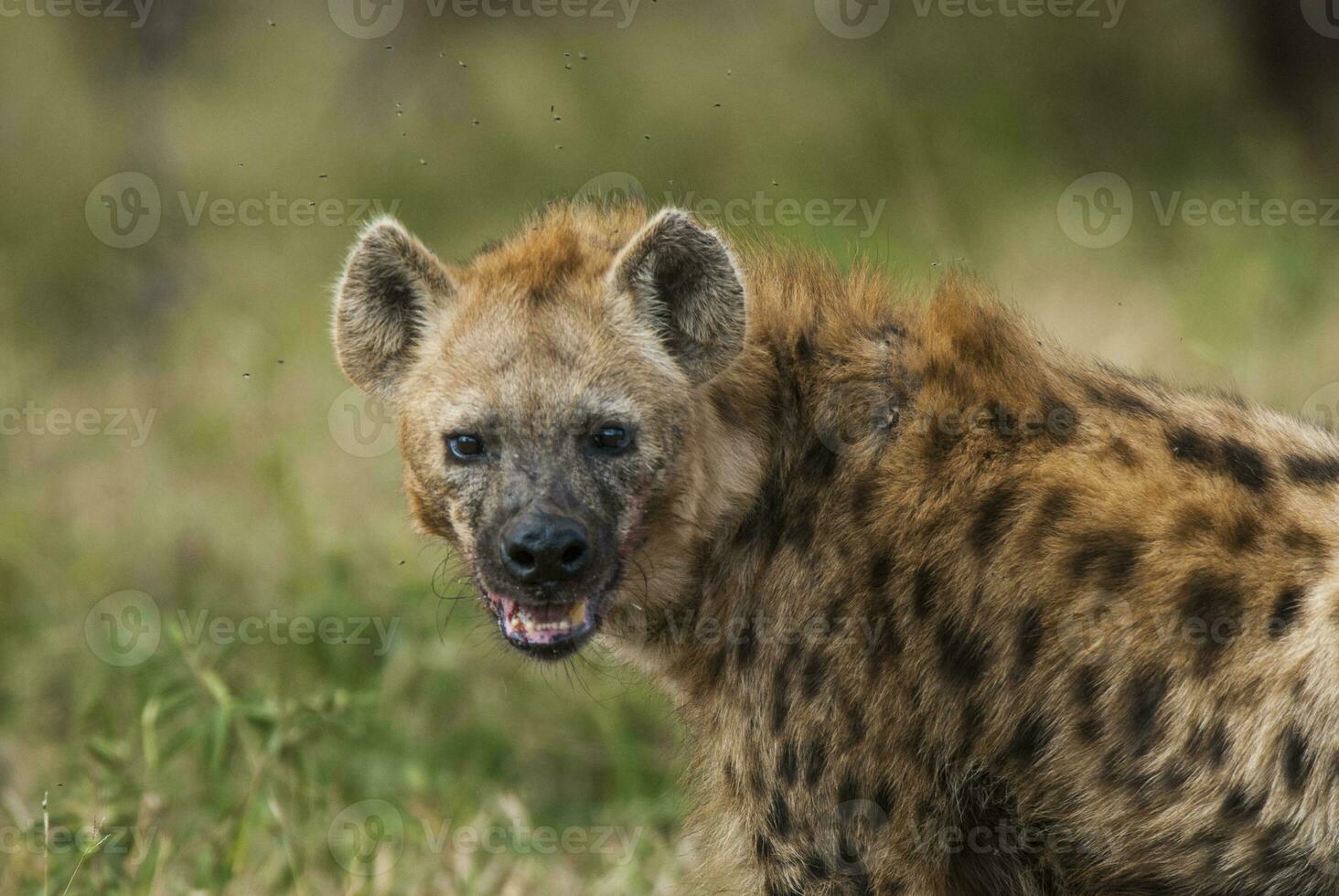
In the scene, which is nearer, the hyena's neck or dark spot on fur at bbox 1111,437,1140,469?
dark spot on fur at bbox 1111,437,1140,469

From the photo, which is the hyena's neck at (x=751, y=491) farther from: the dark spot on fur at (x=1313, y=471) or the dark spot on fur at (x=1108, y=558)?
the dark spot on fur at (x=1313, y=471)

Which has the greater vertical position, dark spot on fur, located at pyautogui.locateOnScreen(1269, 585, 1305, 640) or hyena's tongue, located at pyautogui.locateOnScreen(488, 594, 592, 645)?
dark spot on fur, located at pyautogui.locateOnScreen(1269, 585, 1305, 640)

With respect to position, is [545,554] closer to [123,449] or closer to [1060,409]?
[1060,409]

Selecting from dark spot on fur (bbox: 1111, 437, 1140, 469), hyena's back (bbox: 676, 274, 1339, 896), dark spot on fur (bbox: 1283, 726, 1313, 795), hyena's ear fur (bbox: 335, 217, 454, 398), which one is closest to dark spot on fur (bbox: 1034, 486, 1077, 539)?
hyena's back (bbox: 676, 274, 1339, 896)

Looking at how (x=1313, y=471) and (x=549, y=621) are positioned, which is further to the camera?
A: (x=549, y=621)

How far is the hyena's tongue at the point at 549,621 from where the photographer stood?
3414 millimetres

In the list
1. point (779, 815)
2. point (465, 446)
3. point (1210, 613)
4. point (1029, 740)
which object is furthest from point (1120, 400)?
point (465, 446)

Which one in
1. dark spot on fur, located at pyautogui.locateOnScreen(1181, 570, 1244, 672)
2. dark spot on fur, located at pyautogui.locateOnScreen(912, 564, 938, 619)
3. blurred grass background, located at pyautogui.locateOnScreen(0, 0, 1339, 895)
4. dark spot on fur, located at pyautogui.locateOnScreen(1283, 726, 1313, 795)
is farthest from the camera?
blurred grass background, located at pyautogui.locateOnScreen(0, 0, 1339, 895)

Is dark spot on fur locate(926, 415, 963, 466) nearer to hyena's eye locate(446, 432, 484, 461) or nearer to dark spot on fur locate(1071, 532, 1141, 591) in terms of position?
dark spot on fur locate(1071, 532, 1141, 591)

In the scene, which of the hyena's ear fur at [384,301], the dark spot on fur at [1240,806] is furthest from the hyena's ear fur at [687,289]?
the dark spot on fur at [1240,806]

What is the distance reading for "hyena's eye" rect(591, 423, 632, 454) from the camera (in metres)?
3.42

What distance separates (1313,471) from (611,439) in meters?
1.38

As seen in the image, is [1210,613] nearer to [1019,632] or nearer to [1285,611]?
[1285,611]

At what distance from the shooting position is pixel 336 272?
9398mm
